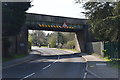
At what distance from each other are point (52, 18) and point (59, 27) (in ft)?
8.30

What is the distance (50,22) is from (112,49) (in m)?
17.7

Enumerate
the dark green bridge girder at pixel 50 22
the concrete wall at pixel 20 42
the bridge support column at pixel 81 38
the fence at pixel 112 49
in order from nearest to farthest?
the fence at pixel 112 49, the concrete wall at pixel 20 42, the dark green bridge girder at pixel 50 22, the bridge support column at pixel 81 38

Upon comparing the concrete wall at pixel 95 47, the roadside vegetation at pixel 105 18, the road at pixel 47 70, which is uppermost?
the roadside vegetation at pixel 105 18

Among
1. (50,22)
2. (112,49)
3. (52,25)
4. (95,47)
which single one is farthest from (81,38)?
(112,49)

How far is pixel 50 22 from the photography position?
42594 mm

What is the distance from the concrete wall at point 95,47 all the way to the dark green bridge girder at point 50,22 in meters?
5.29

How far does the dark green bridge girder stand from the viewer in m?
40.4

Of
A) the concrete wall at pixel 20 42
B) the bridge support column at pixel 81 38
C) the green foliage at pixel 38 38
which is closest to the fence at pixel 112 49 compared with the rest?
the concrete wall at pixel 20 42

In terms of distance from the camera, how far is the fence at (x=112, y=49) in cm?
2648

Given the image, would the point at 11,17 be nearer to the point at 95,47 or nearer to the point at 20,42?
the point at 20,42

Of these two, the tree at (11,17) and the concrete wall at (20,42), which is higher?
the tree at (11,17)

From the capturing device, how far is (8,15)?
2383 cm

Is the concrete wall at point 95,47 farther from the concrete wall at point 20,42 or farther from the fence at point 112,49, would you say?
the concrete wall at point 20,42

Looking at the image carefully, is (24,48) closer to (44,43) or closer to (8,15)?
(8,15)
